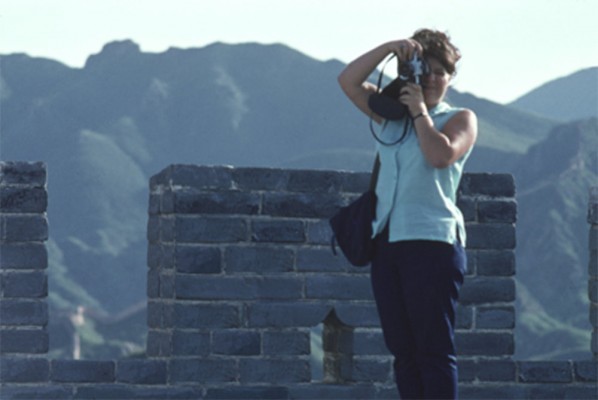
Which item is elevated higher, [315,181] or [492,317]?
[315,181]

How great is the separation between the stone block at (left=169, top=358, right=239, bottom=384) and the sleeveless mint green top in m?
2.65

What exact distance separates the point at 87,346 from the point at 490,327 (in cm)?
11751

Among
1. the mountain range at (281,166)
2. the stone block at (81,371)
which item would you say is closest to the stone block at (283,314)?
the stone block at (81,371)

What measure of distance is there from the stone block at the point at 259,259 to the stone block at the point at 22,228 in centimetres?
95

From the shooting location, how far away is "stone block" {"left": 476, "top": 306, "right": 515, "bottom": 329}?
7527mm

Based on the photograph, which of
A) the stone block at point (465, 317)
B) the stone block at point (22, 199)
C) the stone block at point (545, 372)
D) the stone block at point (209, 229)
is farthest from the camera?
the stone block at point (545, 372)

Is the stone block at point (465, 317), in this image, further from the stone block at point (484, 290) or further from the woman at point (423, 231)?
the woman at point (423, 231)

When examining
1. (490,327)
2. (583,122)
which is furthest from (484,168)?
(490,327)

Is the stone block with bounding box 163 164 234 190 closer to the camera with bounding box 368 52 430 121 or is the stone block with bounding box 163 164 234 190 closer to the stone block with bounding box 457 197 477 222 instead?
the stone block with bounding box 457 197 477 222

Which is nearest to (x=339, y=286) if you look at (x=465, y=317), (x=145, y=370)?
(x=465, y=317)

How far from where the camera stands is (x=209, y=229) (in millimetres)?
7098

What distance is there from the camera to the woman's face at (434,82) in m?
4.68

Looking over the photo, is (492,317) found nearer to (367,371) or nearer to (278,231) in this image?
(367,371)

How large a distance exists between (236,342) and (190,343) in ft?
0.76
